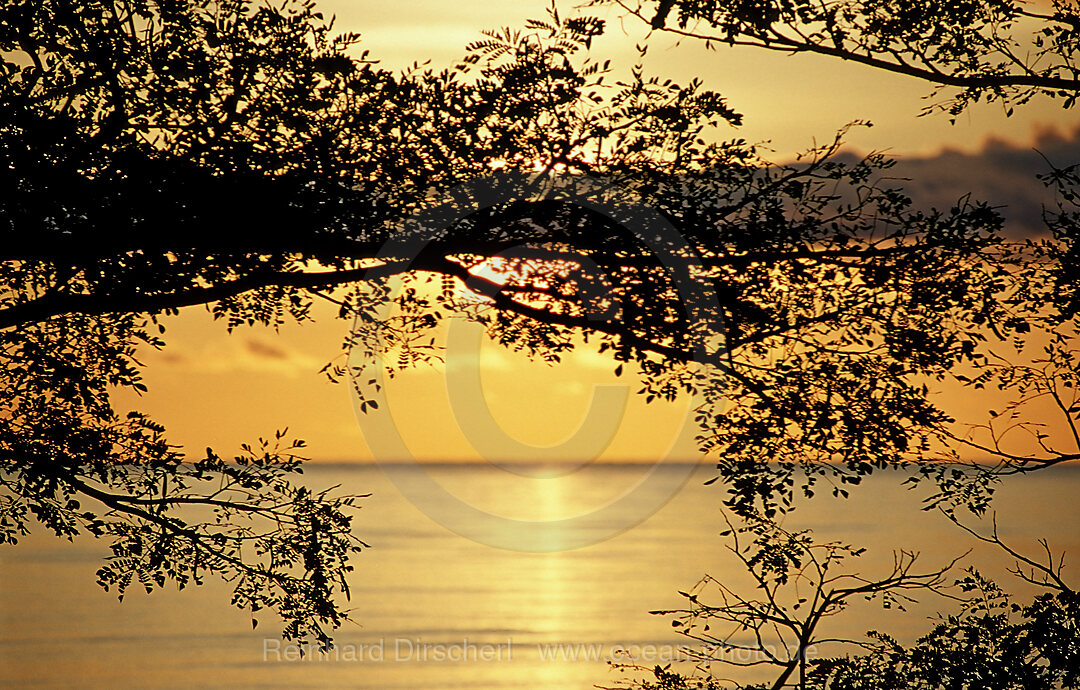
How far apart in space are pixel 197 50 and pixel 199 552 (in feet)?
14.0

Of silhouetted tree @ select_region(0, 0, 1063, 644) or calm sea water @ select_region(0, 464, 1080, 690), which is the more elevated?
silhouetted tree @ select_region(0, 0, 1063, 644)

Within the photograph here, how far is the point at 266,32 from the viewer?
337 inches

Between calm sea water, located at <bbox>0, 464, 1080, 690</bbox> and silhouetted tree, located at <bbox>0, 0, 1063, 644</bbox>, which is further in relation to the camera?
calm sea water, located at <bbox>0, 464, 1080, 690</bbox>

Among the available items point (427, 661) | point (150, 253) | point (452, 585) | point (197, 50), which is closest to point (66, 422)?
point (150, 253)

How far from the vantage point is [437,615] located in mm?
47094

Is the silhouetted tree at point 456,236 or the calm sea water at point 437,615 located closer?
the silhouetted tree at point 456,236

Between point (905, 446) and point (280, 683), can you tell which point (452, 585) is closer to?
point (280, 683)

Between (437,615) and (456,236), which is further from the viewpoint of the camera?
(437,615)

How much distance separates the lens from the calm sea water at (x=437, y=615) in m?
36.4

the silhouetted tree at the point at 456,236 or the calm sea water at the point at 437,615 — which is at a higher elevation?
the silhouetted tree at the point at 456,236

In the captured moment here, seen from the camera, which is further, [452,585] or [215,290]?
[452,585]

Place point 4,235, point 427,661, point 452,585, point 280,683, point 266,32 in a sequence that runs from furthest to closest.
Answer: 1. point 452,585
2. point 427,661
3. point 280,683
4. point 266,32
5. point 4,235

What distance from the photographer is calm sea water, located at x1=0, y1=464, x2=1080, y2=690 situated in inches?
1435

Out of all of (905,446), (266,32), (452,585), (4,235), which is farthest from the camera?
(452,585)
